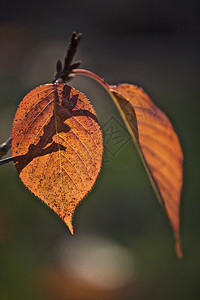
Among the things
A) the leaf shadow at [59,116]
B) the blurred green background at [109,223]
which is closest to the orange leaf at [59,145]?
the leaf shadow at [59,116]

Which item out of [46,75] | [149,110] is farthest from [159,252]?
[46,75]

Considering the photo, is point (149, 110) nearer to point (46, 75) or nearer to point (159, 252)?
point (159, 252)

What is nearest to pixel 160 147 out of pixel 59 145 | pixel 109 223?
pixel 59 145

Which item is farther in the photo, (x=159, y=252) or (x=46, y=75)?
(x=46, y=75)

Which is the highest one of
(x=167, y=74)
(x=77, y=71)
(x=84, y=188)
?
(x=77, y=71)

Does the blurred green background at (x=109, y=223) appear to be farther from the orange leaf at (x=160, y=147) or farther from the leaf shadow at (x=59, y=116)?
the leaf shadow at (x=59, y=116)

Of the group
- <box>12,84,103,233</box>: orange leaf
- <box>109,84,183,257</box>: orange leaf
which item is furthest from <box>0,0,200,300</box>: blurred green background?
<box>12,84,103,233</box>: orange leaf
